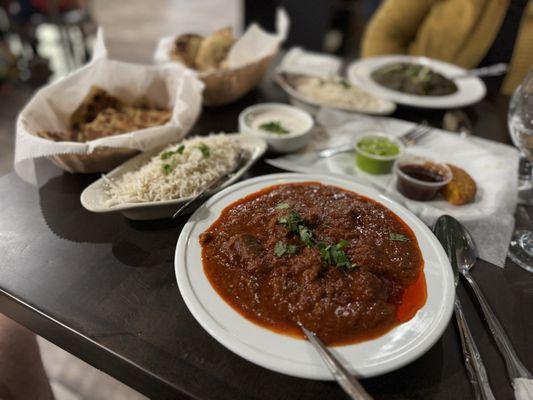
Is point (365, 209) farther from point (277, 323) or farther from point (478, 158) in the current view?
point (478, 158)

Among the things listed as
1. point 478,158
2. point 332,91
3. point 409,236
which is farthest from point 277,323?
point 332,91

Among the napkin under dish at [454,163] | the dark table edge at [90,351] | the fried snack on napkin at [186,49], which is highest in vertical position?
the fried snack on napkin at [186,49]

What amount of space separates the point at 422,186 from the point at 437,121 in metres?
1.14

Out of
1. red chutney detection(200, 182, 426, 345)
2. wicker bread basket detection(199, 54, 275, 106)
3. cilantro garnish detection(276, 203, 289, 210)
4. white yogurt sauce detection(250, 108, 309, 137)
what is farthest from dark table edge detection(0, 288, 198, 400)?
wicker bread basket detection(199, 54, 275, 106)

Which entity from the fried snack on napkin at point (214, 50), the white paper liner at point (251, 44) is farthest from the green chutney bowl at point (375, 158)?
the fried snack on napkin at point (214, 50)

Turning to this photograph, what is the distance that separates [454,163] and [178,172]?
1667mm

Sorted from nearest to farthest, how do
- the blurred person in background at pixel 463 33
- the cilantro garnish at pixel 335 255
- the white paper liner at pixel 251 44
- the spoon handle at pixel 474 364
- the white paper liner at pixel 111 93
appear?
the spoon handle at pixel 474 364
the cilantro garnish at pixel 335 255
the white paper liner at pixel 111 93
the white paper liner at pixel 251 44
the blurred person in background at pixel 463 33

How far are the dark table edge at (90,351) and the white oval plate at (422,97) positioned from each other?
8.02ft

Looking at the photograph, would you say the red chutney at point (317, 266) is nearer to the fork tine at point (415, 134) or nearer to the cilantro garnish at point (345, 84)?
the fork tine at point (415, 134)

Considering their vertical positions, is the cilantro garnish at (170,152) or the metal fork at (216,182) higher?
the cilantro garnish at (170,152)

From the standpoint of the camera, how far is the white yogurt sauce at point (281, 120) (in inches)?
95.3

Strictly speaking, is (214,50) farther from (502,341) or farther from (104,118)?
(502,341)

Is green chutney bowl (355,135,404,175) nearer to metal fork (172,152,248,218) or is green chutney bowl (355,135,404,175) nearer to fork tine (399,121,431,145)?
fork tine (399,121,431,145)

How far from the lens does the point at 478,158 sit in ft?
7.79
